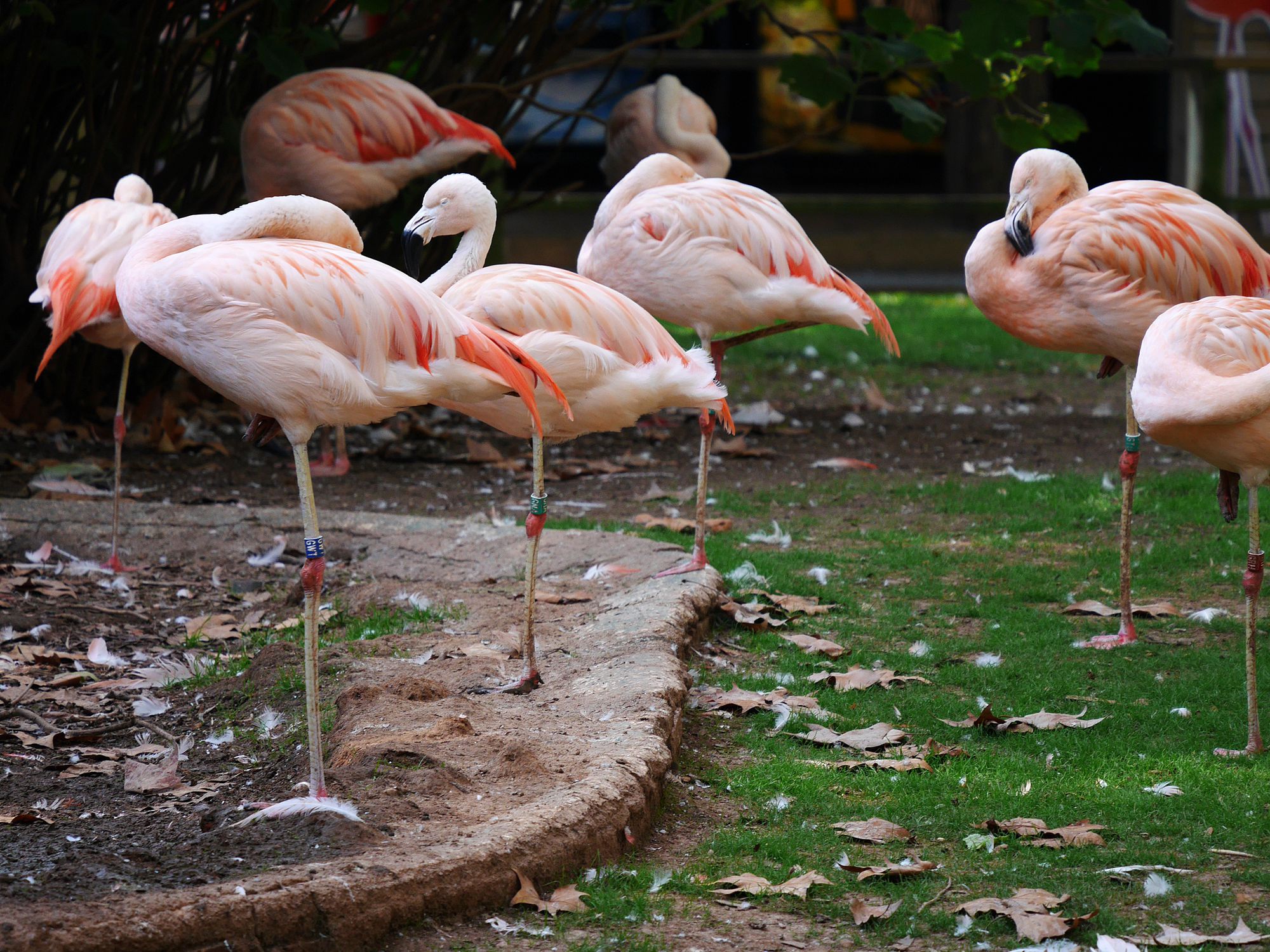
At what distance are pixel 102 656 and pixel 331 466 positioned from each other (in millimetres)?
2511

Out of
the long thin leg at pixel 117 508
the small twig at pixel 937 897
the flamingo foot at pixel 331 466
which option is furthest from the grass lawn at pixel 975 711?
the long thin leg at pixel 117 508

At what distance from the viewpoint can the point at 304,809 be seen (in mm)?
2750

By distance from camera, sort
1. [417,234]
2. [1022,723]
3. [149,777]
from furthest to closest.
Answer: [417,234] < [1022,723] < [149,777]

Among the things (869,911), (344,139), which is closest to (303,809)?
(869,911)

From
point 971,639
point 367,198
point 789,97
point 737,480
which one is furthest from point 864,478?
point 789,97

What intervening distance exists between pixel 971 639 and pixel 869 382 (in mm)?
4501

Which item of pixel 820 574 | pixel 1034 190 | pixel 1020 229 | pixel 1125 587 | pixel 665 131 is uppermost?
pixel 665 131

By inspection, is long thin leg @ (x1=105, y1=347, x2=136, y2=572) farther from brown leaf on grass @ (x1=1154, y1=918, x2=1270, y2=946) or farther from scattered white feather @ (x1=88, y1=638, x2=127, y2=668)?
brown leaf on grass @ (x1=1154, y1=918, x2=1270, y2=946)

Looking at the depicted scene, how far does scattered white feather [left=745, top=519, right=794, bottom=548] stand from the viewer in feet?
17.6

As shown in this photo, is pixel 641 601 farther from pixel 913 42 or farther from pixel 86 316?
pixel 913 42

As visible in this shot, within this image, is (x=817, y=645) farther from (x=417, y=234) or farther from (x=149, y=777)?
(x=149, y=777)

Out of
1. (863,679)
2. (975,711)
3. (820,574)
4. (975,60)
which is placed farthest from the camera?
(975,60)

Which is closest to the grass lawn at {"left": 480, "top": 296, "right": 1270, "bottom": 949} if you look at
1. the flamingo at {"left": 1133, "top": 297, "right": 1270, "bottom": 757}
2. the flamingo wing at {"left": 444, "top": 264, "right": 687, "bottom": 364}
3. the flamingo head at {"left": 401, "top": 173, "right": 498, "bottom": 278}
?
the flamingo at {"left": 1133, "top": 297, "right": 1270, "bottom": 757}

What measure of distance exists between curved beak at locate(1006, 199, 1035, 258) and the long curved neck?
173 centimetres
